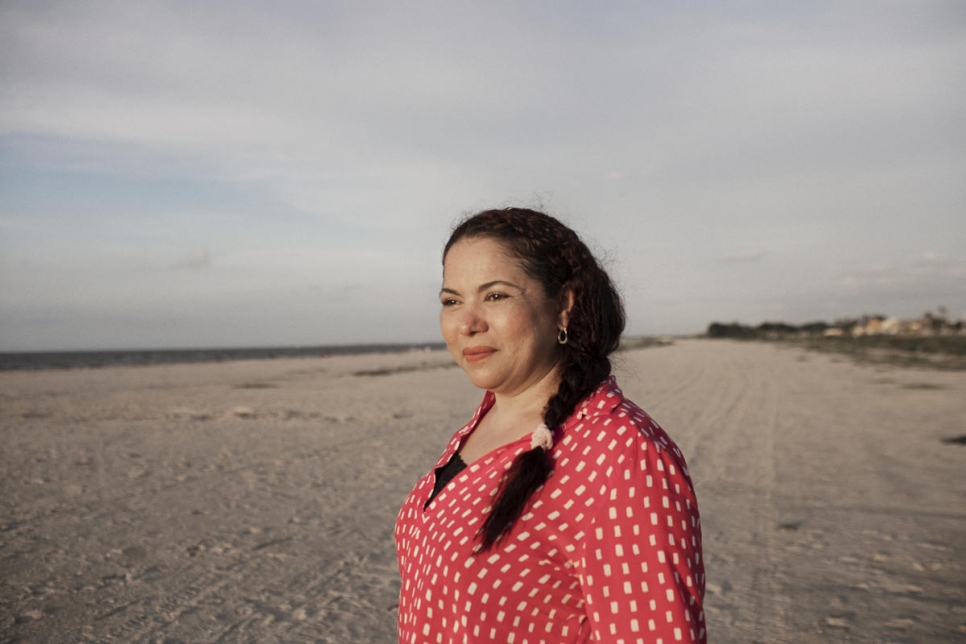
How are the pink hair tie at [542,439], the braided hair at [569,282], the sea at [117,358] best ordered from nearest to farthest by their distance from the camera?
the pink hair tie at [542,439]
the braided hair at [569,282]
the sea at [117,358]

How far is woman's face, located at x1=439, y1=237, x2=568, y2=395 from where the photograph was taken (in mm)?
1744

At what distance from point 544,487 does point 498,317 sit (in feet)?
1.49

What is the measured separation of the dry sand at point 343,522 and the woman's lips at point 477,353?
574 mm

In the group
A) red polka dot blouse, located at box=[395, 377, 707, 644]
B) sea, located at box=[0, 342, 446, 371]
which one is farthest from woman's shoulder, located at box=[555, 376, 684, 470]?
sea, located at box=[0, 342, 446, 371]

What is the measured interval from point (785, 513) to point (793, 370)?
22.6m

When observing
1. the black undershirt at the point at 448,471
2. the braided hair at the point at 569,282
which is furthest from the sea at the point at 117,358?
the braided hair at the point at 569,282

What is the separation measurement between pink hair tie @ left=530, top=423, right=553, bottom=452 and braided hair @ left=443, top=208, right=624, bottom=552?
8 cm

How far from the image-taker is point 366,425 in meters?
12.5

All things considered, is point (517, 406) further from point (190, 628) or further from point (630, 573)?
point (190, 628)

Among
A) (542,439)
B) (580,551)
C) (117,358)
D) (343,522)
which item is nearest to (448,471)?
(542,439)

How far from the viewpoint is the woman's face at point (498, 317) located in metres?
1.74

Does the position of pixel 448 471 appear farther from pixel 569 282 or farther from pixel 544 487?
pixel 569 282

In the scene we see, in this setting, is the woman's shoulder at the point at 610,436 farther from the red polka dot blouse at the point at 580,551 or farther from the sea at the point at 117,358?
the sea at the point at 117,358

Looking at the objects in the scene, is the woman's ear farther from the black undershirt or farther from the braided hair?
the black undershirt
